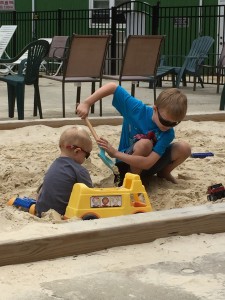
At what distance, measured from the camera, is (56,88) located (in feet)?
49.0

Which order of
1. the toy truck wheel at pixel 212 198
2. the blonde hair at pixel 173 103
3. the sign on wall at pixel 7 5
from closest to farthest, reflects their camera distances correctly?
the toy truck wheel at pixel 212 198 → the blonde hair at pixel 173 103 → the sign on wall at pixel 7 5

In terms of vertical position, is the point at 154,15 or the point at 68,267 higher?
the point at 154,15

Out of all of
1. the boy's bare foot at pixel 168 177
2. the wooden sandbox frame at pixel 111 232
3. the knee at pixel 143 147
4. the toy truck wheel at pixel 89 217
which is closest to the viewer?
the wooden sandbox frame at pixel 111 232

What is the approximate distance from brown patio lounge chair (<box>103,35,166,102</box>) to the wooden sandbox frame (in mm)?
5764

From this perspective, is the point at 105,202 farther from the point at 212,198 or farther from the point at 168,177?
the point at 168,177

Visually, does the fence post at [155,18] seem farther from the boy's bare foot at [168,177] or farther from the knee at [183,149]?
the knee at [183,149]

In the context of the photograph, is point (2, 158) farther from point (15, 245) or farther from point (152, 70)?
point (152, 70)

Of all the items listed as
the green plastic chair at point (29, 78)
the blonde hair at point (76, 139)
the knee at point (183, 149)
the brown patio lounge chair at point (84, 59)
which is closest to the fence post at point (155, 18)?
the brown patio lounge chair at point (84, 59)

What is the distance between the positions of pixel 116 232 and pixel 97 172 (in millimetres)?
1914

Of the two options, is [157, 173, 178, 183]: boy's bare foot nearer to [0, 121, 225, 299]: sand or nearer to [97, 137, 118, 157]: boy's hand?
[0, 121, 225, 299]: sand

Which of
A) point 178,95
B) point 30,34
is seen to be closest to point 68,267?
point 178,95

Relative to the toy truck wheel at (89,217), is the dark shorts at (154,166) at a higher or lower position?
higher

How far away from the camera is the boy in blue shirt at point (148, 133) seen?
4617 mm

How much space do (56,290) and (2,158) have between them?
2.87m
